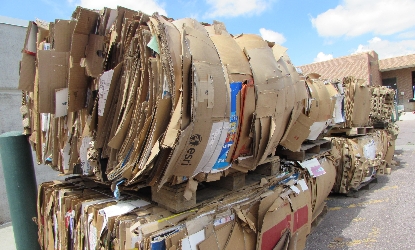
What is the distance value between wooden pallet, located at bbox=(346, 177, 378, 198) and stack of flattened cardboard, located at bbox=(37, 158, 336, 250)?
2.52 metres

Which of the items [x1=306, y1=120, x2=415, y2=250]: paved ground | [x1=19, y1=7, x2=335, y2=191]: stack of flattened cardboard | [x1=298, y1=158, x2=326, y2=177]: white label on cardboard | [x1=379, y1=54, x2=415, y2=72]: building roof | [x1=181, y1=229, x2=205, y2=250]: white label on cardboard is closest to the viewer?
[x1=19, y1=7, x2=335, y2=191]: stack of flattened cardboard

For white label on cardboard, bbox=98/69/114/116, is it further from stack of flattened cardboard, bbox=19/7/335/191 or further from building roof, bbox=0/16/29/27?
building roof, bbox=0/16/29/27

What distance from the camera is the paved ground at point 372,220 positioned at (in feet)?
10.6

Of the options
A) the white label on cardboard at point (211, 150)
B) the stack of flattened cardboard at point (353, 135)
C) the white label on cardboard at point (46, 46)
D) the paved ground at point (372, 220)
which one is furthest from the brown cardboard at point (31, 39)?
the paved ground at point (372, 220)

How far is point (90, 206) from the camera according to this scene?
6.36ft

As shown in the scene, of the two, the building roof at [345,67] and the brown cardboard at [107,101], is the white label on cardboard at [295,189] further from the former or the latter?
the building roof at [345,67]

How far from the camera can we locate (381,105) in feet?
20.3

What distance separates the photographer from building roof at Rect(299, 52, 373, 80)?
19.1 meters

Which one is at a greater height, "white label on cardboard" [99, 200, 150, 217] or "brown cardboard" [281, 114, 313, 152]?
"brown cardboard" [281, 114, 313, 152]

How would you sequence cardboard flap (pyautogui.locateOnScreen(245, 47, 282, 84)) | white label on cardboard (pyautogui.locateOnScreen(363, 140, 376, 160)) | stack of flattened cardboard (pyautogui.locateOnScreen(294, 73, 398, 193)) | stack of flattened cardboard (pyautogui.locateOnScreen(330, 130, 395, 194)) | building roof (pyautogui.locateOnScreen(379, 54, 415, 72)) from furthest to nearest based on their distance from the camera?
building roof (pyautogui.locateOnScreen(379, 54, 415, 72)) < white label on cardboard (pyautogui.locateOnScreen(363, 140, 376, 160)) < stack of flattened cardboard (pyautogui.locateOnScreen(330, 130, 395, 194)) < stack of flattened cardboard (pyautogui.locateOnScreen(294, 73, 398, 193)) < cardboard flap (pyautogui.locateOnScreen(245, 47, 282, 84))

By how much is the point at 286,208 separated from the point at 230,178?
1.80ft

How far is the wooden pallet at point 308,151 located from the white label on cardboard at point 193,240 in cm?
171

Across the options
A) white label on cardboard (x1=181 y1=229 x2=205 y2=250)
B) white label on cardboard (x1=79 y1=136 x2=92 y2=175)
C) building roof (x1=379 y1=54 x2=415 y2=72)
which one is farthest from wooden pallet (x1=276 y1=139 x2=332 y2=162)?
building roof (x1=379 y1=54 x2=415 y2=72)

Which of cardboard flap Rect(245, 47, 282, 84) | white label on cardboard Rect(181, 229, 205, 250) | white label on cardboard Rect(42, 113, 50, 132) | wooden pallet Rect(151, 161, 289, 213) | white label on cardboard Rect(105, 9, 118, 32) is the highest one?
white label on cardboard Rect(105, 9, 118, 32)
